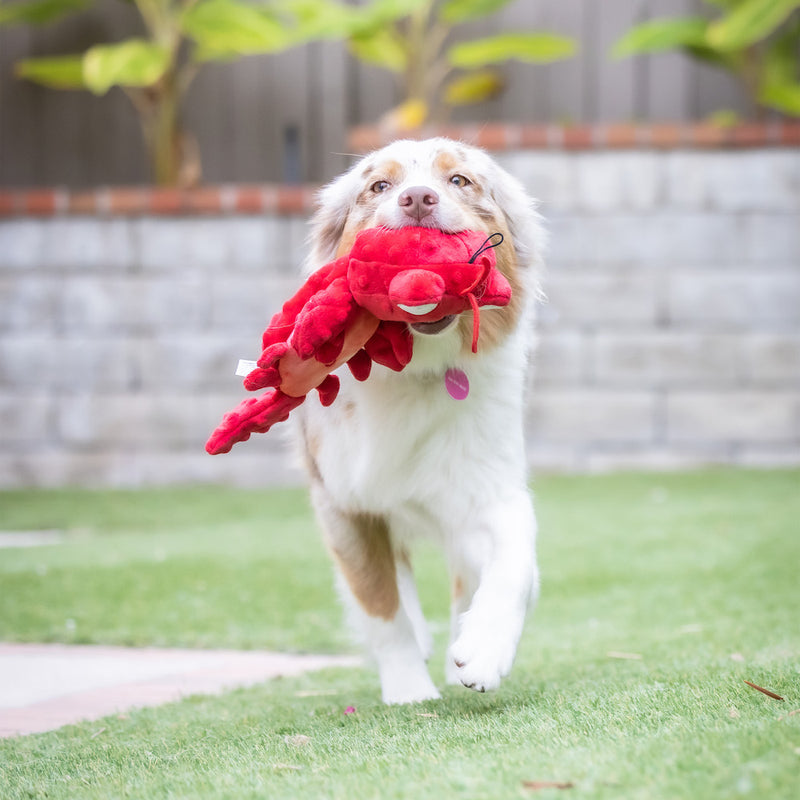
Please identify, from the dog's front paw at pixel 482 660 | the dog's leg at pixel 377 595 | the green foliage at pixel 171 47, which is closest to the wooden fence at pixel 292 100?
the green foliage at pixel 171 47

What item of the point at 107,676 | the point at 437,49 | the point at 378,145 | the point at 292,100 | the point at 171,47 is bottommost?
the point at 107,676

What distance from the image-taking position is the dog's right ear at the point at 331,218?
11.4 ft

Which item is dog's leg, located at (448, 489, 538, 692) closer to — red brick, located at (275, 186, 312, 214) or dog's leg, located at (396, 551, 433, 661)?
dog's leg, located at (396, 551, 433, 661)

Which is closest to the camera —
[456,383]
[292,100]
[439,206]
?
[439,206]

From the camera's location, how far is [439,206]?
3.05 m

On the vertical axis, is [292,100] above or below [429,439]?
above

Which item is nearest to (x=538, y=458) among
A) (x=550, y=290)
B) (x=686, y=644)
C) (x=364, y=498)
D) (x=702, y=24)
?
(x=550, y=290)

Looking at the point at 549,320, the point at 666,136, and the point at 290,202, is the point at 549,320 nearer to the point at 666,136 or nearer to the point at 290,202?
the point at 666,136

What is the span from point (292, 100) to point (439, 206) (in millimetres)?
8230

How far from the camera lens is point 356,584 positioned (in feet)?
11.6

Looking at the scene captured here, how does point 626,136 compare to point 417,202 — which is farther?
point 626,136

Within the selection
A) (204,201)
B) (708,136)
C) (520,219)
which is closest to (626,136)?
(708,136)

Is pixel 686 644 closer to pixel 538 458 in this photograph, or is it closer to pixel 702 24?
pixel 538 458

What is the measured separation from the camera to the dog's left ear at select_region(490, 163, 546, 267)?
3.52 meters
